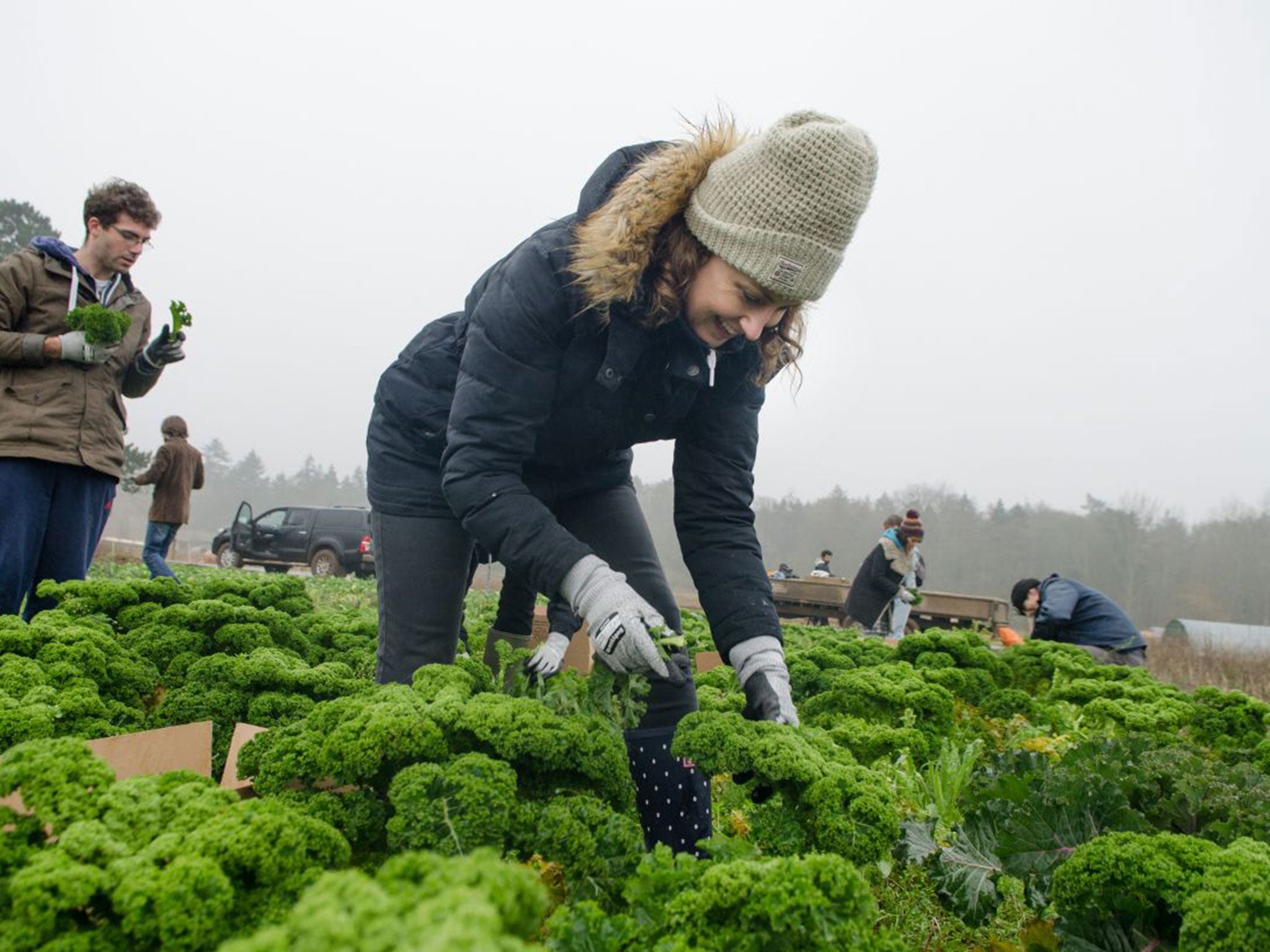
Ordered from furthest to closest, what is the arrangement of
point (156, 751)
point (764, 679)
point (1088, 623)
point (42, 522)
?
point (1088, 623), point (42, 522), point (764, 679), point (156, 751)

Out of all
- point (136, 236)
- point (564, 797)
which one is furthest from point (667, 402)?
point (136, 236)

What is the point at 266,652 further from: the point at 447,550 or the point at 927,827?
the point at 927,827

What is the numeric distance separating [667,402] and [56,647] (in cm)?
200

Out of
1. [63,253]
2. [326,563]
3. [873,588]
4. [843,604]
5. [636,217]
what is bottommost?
[326,563]

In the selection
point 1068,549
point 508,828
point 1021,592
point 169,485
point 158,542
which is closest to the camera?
point 508,828

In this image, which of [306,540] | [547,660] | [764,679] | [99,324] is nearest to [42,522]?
[99,324]

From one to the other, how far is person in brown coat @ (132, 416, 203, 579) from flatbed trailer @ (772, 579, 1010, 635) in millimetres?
11106

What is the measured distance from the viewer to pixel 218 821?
4.59ft

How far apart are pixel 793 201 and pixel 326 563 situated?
2334 cm

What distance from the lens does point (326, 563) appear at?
2366 centimetres

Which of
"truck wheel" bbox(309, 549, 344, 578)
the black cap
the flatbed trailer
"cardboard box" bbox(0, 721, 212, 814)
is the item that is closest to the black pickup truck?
"truck wheel" bbox(309, 549, 344, 578)

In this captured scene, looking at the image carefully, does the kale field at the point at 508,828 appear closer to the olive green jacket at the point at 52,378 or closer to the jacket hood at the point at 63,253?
the olive green jacket at the point at 52,378

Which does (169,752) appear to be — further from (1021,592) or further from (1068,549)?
(1068,549)

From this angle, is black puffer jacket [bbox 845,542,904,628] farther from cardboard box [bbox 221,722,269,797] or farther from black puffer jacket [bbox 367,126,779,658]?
cardboard box [bbox 221,722,269,797]
